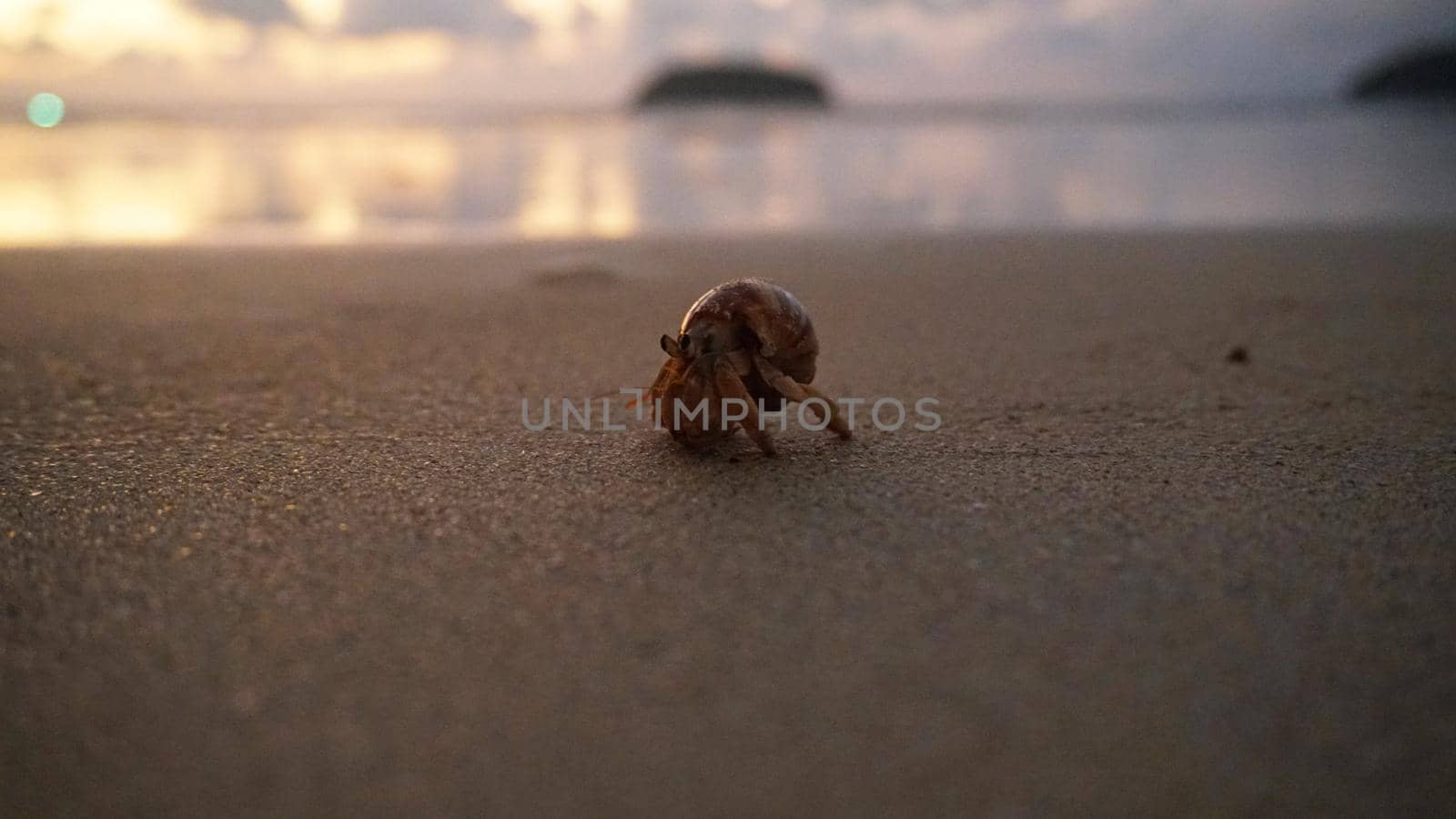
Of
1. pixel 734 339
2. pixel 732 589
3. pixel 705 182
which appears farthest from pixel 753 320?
pixel 705 182

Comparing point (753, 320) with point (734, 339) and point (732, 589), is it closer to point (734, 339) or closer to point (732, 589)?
point (734, 339)

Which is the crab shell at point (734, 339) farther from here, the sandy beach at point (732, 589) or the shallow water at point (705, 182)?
the shallow water at point (705, 182)

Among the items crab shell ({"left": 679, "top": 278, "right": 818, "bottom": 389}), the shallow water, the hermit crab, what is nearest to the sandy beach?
the hermit crab

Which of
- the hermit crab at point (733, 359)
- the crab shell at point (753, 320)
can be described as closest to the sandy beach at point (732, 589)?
the hermit crab at point (733, 359)

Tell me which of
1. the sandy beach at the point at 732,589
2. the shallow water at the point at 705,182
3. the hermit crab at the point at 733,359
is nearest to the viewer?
the sandy beach at the point at 732,589

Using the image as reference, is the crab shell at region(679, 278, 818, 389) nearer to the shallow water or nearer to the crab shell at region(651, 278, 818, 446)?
the crab shell at region(651, 278, 818, 446)

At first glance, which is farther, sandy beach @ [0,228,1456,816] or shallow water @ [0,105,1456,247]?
shallow water @ [0,105,1456,247]

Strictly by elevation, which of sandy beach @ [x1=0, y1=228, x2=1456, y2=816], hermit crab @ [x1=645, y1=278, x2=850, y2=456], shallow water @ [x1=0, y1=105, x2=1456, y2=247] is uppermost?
shallow water @ [x1=0, y1=105, x2=1456, y2=247]
